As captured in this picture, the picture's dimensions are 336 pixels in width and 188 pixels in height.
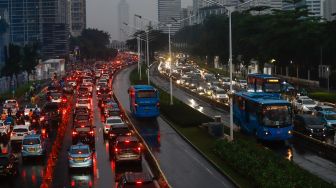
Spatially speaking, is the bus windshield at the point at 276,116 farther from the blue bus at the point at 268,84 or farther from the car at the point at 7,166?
the blue bus at the point at 268,84

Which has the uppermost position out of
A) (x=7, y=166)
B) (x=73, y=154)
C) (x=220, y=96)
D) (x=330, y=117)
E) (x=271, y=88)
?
(x=271, y=88)

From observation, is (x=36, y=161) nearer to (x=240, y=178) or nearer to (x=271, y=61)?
(x=240, y=178)

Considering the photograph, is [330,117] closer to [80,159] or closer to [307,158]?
[307,158]

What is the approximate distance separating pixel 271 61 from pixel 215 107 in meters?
38.6

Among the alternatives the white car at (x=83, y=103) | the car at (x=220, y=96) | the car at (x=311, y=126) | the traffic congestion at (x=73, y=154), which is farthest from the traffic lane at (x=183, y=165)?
the car at (x=220, y=96)

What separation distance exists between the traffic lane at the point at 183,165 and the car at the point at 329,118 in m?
10.3

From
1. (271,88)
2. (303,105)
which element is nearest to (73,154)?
(271,88)

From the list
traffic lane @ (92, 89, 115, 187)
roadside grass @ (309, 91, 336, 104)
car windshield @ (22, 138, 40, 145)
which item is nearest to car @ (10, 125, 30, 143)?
traffic lane @ (92, 89, 115, 187)

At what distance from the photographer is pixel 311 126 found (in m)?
39.9

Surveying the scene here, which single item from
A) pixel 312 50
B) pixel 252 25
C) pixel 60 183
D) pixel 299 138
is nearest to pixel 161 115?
pixel 299 138

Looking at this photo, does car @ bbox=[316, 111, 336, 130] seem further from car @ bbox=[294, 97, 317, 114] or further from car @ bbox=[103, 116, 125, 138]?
car @ bbox=[103, 116, 125, 138]

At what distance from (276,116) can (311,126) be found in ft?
15.1

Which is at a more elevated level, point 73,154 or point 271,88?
point 271,88

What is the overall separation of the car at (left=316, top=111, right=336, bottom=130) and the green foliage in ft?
37.8
